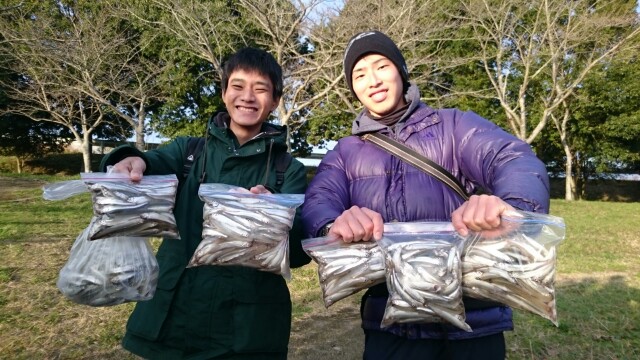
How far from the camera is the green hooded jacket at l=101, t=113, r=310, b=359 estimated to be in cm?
209

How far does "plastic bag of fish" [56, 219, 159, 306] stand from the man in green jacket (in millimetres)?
221

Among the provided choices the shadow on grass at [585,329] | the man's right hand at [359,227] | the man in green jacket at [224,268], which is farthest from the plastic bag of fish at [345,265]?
the shadow on grass at [585,329]

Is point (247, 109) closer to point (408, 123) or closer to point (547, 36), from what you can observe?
point (408, 123)

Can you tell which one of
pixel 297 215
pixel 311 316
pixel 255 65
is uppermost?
pixel 255 65

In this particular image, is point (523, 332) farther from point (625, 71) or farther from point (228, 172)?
point (625, 71)

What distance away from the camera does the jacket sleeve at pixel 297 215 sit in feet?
6.38

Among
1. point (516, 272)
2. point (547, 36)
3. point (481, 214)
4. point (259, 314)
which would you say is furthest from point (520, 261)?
point (547, 36)

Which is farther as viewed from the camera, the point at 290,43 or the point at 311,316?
the point at 290,43

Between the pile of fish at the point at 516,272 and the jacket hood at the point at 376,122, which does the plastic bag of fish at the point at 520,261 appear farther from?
the jacket hood at the point at 376,122

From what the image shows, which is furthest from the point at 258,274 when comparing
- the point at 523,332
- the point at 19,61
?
the point at 19,61

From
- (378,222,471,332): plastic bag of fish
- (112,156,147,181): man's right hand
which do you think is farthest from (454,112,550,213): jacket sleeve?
(112,156,147,181): man's right hand

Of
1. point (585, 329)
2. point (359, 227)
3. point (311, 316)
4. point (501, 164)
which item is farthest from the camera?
point (311, 316)

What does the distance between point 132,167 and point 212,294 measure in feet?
2.15

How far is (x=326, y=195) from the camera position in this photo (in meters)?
1.94
